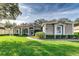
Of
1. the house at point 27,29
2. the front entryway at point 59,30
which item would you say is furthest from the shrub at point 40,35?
the front entryway at point 59,30

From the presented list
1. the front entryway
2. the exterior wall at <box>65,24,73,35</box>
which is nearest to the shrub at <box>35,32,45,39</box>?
the front entryway

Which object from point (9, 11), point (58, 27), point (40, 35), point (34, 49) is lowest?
point (34, 49)

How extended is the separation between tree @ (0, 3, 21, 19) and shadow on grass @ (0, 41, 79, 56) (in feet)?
1.29

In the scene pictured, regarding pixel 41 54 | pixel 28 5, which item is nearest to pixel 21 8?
pixel 28 5

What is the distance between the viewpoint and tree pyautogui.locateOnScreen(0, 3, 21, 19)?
11.8ft

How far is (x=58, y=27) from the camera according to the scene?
367cm

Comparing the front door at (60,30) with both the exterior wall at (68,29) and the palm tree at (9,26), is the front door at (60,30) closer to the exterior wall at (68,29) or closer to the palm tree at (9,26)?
the exterior wall at (68,29)

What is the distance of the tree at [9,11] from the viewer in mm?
3590

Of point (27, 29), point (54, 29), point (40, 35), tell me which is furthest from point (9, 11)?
point (54, 29)

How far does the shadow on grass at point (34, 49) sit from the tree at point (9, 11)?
1.29 feet

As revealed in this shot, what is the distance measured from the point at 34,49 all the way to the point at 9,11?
0.68 metres

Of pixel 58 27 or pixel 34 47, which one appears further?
pixel 58 27

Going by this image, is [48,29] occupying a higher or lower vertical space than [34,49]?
higher

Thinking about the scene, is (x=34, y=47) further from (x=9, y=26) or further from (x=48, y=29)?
(x=9, y=26)
